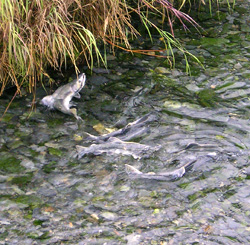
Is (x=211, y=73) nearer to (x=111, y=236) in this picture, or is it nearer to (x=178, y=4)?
(x=178, y=4)

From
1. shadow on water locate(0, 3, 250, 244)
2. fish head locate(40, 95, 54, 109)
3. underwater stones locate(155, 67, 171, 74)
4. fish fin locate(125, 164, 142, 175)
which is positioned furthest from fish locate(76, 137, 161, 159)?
underwater stones locate(155, 67, 171, 74)

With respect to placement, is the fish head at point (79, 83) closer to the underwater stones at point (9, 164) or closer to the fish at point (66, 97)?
the fish at point (66, 97)

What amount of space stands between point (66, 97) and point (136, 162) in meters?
1.00

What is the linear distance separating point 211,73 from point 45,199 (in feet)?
7.45

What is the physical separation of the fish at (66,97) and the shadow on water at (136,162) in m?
0.08

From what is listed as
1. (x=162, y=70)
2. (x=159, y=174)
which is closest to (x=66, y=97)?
(x=162, y=70)

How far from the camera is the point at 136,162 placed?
11.5 feet

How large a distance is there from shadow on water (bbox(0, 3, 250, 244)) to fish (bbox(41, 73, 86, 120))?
80mm

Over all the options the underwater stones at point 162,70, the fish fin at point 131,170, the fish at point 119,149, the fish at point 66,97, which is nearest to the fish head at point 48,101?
the fish at point 66,97

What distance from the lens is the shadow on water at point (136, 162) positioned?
2.90 metres

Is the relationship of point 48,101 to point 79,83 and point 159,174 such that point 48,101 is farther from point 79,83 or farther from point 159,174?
point 159,174

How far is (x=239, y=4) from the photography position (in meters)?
5.88

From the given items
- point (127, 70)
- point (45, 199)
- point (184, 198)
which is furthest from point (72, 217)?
point (127, 70)

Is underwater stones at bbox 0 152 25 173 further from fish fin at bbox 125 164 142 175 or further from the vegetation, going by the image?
fish fin at bbox 125 164 142 175
